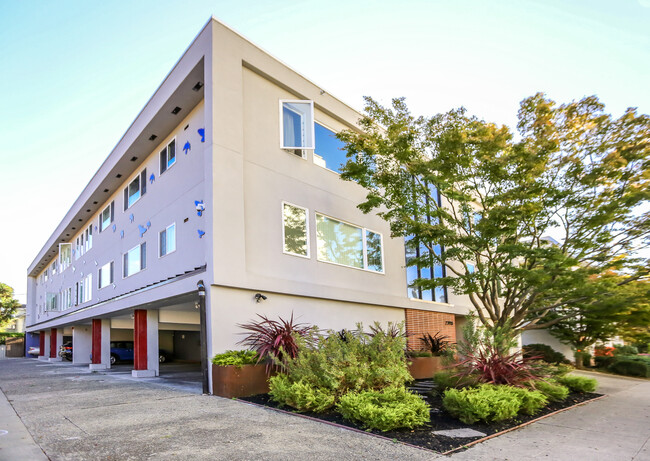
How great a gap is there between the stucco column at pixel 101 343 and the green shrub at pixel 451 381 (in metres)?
16.2

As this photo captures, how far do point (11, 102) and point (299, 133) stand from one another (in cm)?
809

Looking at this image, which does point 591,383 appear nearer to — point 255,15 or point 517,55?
point 517,55

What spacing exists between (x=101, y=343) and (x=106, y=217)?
572cm

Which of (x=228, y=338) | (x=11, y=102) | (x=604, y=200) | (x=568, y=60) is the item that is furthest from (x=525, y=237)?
(x=11, y=102)

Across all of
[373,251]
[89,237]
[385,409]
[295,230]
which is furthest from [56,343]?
[385,409]

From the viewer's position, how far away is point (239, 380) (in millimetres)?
9828

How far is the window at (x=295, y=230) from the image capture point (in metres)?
12.8

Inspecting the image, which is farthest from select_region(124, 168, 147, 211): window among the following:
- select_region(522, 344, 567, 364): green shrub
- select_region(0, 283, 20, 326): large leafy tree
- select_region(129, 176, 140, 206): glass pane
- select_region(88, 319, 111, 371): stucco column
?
select_region(0, 283, 20, 326): large leafy tree

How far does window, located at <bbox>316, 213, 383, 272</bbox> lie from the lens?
14008mm

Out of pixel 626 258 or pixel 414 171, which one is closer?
pixel 626 258

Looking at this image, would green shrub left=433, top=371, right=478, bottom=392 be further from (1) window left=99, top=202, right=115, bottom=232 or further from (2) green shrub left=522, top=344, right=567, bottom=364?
(1) window left=99, top=202, right=115, bottom=232

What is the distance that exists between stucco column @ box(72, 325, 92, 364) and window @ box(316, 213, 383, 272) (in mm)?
19007

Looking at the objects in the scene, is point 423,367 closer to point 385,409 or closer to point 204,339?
point 204,339

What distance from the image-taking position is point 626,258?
1198 centimetres
